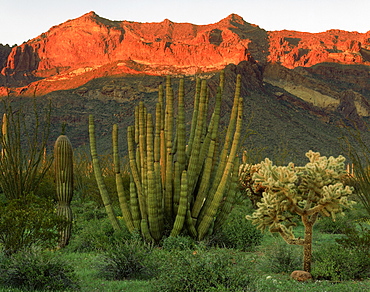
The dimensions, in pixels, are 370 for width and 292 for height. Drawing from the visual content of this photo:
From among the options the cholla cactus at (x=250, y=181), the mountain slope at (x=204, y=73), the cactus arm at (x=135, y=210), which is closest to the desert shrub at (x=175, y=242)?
the cactus arm at (x=135, y=210)

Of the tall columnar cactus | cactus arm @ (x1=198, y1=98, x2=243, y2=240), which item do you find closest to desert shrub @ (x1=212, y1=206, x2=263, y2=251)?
cactus arm @ (x1=198, y1=98, x2=243, y2=240)

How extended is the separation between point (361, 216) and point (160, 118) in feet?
28.9

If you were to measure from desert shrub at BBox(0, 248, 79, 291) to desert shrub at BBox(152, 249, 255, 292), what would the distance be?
49.0 inches

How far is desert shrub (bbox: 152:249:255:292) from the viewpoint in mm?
5762

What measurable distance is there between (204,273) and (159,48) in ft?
387

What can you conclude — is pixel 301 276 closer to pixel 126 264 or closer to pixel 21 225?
pixel 126 264

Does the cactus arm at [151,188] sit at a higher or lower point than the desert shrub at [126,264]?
higher

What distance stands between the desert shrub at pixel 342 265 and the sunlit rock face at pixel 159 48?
98749 millimetres

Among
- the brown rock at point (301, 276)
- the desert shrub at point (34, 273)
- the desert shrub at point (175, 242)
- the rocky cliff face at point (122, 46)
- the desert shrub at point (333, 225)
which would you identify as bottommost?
the desert shrub at point (333, 225)

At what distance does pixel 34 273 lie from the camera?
6148 mm

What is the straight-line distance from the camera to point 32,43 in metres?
152

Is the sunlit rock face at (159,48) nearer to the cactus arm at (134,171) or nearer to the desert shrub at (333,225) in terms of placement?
the desert shrub at (333,225)

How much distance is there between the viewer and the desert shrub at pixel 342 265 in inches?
285

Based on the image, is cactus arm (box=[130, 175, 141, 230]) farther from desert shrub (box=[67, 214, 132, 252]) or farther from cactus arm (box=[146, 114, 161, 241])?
cactus arm (box=[146, 114, 161, 241])
